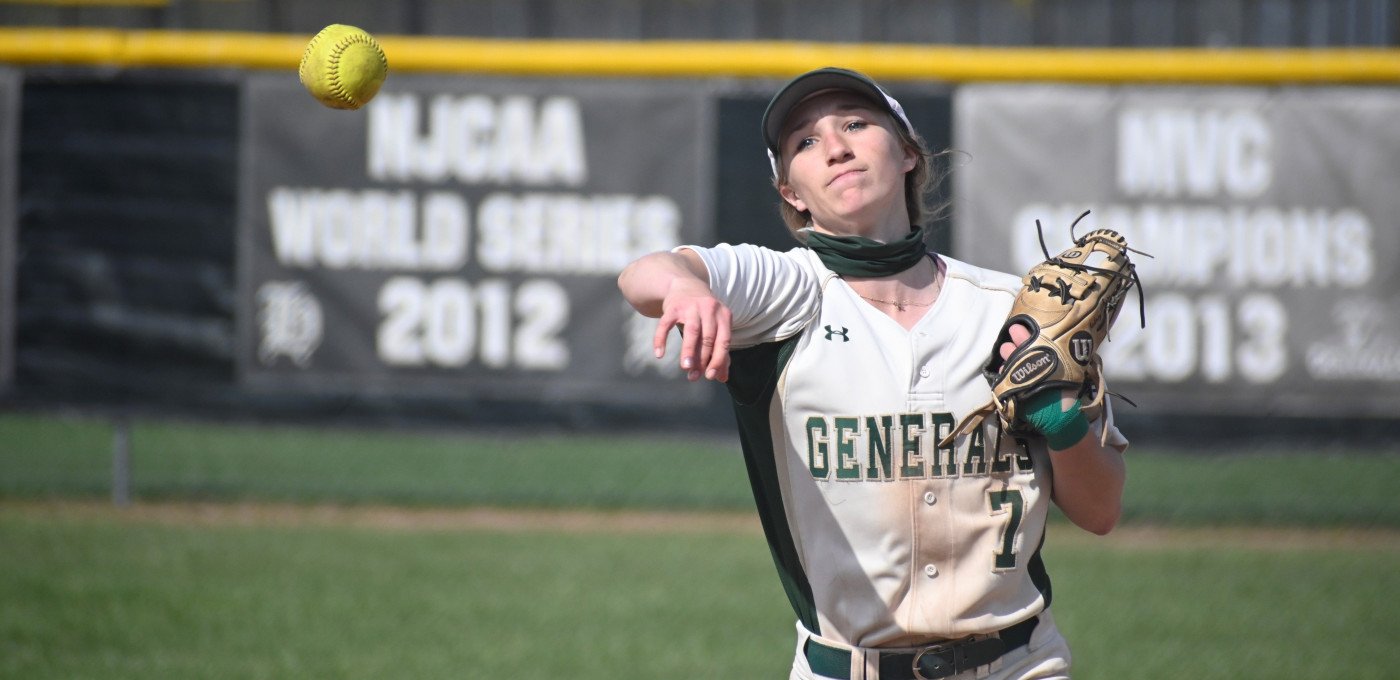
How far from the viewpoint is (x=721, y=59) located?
6.37 meters

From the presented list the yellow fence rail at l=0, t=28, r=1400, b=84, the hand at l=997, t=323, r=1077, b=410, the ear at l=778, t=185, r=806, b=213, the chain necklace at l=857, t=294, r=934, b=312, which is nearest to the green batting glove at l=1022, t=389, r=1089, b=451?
the hand at l=997, t=323, r=1077, b=410

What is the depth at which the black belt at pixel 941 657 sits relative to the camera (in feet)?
6.48

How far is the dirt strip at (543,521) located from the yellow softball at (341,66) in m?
3.91

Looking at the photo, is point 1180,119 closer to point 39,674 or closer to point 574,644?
point 574,644

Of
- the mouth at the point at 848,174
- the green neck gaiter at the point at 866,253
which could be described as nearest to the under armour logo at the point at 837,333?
the green neck gaiter at the point at 866,253

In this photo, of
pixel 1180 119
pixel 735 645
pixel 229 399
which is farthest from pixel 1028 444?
pixel 229 399

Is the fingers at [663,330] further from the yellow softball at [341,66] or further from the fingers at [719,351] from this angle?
the yellow softball at [341,66]

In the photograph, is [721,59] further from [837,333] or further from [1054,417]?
[1054,417]

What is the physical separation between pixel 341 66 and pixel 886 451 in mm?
1365

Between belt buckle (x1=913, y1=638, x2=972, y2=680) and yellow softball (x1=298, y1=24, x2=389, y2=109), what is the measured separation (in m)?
1.53

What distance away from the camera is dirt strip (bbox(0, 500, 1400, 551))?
6.16 meters

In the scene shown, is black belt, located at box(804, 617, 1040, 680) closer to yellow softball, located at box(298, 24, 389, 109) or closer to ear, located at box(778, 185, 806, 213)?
ear, located at box(778, 185, 806, 213)

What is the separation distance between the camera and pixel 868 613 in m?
1.98

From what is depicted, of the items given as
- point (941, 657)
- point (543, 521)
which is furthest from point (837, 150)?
point (543, 521)
